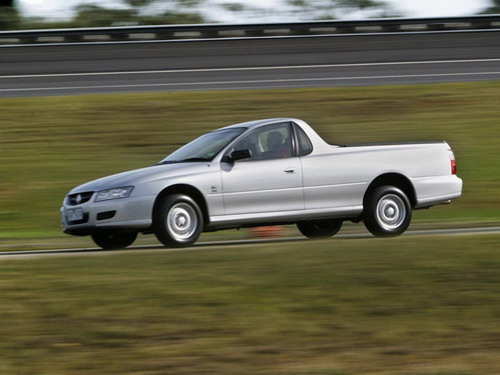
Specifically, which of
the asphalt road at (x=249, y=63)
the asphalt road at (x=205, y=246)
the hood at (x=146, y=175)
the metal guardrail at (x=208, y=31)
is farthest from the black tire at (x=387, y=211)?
the metal guardrail at (x=208, y=31)

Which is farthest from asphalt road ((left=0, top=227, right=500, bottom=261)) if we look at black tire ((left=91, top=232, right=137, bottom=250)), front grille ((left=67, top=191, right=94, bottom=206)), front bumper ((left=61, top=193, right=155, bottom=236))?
front grille ((left=67, top=191, right=94, bottom=206))

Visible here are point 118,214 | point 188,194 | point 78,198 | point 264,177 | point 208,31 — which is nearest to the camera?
point 118,214

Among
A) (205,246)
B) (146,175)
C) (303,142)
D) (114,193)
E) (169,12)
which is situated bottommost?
(205,246)

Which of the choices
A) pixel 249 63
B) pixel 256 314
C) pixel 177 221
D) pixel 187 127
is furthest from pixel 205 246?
pixel 249 63

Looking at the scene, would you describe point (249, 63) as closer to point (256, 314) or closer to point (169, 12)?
point (169, 12)

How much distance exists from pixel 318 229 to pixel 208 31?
12233 millimetres

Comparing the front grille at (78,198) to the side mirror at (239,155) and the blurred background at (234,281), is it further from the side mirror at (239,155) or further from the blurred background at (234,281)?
the side mirror at (239,155)

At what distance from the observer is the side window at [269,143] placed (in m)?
13.1

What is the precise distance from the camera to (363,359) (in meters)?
7.32

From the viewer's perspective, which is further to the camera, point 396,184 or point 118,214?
point 396,184

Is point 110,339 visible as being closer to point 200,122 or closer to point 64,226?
point 64,226

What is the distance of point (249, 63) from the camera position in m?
25.1

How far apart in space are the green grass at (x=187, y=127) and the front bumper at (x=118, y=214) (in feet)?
13.6

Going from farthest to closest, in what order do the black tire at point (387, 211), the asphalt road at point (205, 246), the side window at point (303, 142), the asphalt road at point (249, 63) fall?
the asphalt road at point (249, 63), the black tire at point (387, 211), the side window at point (303, 142), the asphalt road at point (205, 246)
